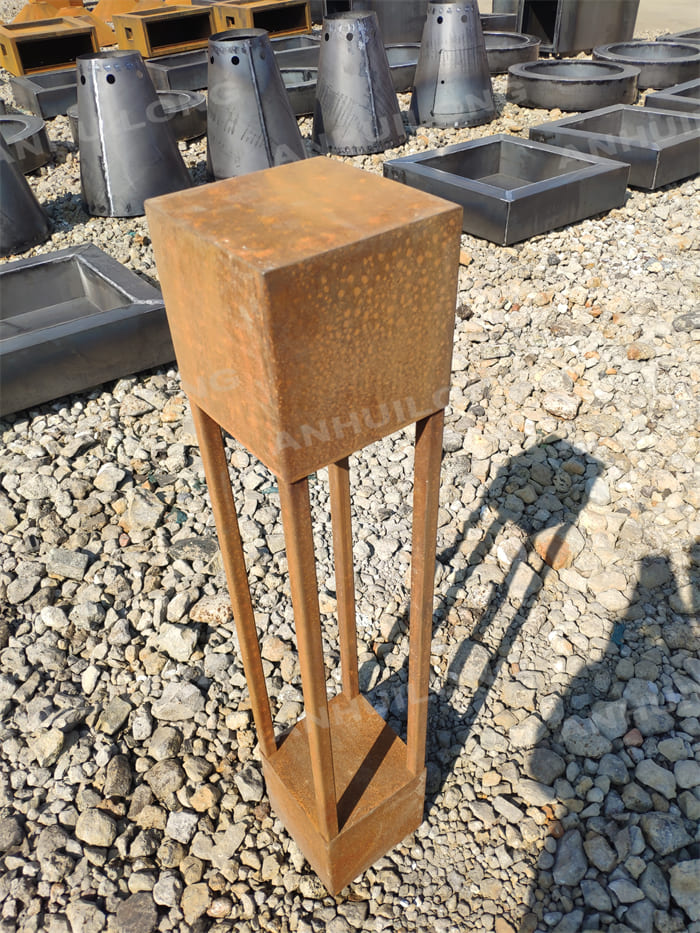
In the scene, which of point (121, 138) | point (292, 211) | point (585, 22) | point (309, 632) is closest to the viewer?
point (292, 211)

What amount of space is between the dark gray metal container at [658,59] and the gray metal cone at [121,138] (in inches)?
222

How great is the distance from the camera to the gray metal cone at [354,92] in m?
6.86

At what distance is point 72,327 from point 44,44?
8.27m

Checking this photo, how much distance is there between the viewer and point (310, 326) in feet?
4.01

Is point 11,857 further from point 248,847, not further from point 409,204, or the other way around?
point 409,204

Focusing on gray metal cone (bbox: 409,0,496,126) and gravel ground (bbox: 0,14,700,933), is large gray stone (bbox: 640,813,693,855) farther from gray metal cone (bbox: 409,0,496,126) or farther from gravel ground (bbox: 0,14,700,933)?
gray metal cone (bbox: 409,0,496,126)

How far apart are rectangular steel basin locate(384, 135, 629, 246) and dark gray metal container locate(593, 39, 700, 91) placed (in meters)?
3.10

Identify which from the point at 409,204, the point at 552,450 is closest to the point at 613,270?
the point at 552,450

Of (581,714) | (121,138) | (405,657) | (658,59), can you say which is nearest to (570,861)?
(581,714)

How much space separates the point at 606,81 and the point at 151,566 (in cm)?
744

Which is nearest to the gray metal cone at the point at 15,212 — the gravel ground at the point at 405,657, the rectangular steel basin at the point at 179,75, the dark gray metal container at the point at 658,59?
the gravel ground at the point at 405,657

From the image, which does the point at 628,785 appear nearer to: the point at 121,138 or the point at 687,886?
the point at 687,886

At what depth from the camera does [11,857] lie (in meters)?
2.27

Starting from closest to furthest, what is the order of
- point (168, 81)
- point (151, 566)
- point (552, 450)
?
point (151, 566), point (552, 450), point (168, 81)
